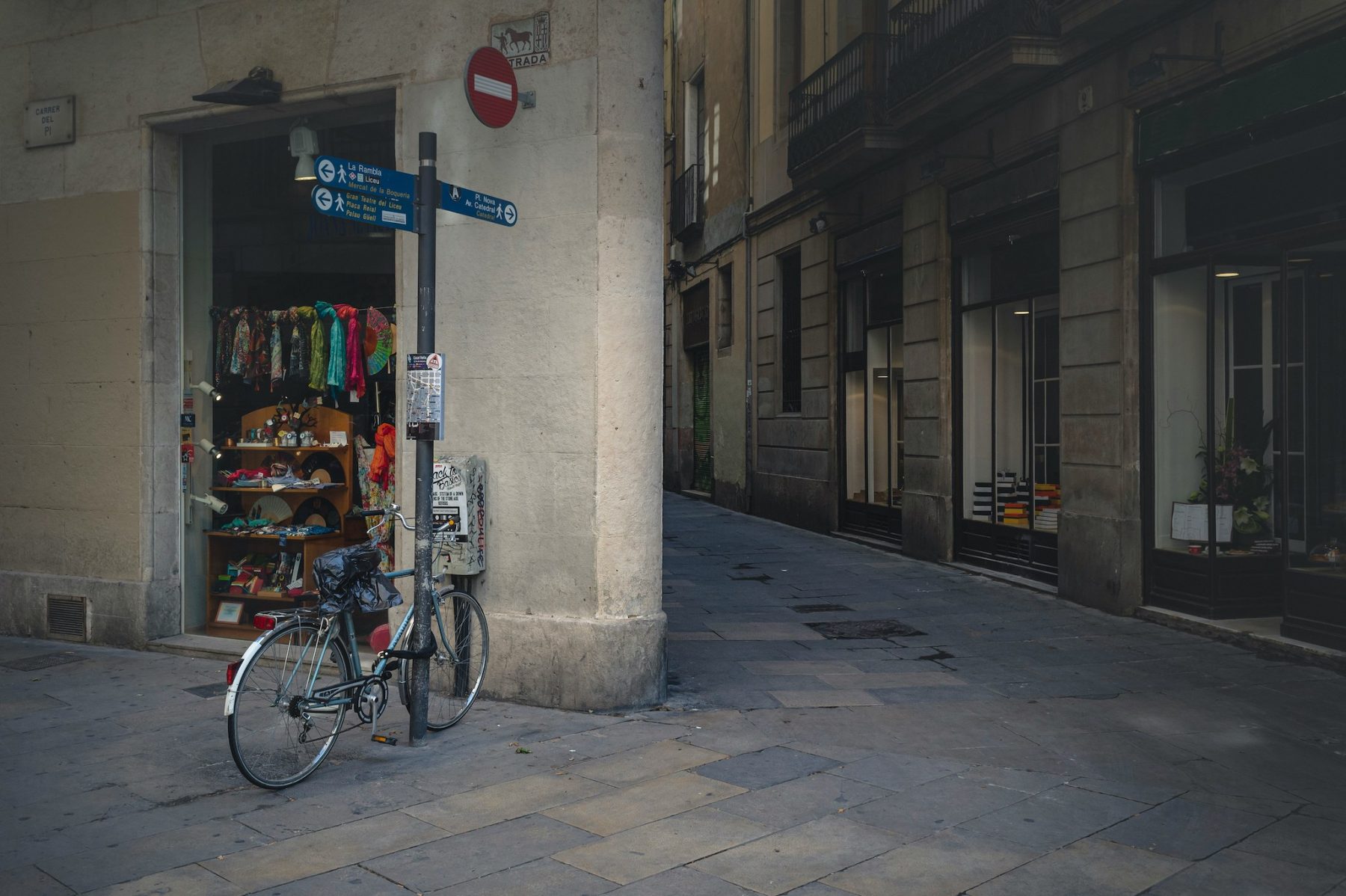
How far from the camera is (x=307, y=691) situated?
18.8ft

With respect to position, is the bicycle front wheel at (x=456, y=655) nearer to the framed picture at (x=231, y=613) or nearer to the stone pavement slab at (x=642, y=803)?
the stone pavement slab at (x=642, y=803)

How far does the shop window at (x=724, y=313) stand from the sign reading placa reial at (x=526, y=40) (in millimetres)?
14531

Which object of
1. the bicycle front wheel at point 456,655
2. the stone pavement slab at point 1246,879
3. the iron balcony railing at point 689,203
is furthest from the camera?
the iron balcony railing at point 689,203

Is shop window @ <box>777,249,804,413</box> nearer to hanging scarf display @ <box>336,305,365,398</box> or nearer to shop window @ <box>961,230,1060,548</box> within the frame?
shop window @ <box>961,230,1060,548</box>

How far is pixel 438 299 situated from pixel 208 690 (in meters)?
2.83

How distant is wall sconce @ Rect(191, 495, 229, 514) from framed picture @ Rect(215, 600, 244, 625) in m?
0.70

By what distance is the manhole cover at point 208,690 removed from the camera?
24.5 ft

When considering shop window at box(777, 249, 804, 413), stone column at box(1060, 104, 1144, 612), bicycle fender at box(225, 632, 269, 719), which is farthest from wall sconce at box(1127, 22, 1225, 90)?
shop window at box(777, 249, 804, 413)

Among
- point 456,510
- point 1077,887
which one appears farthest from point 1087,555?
point 1077,887

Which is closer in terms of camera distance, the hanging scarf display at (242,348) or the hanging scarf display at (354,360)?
the hanging scarf display at (354,360)

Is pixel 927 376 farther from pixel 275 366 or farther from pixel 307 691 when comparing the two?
pixel 307 691

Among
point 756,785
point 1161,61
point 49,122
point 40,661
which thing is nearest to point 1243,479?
point 1161,61

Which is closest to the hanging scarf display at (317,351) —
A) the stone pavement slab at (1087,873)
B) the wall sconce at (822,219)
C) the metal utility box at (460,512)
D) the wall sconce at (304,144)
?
the wall sconce at (304,144)

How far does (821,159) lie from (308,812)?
1213 centimetres
